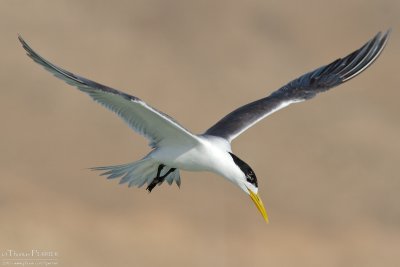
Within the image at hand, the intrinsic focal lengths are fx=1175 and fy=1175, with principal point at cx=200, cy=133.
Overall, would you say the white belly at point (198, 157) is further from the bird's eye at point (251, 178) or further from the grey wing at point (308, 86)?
the grey wing at point (308, 86)

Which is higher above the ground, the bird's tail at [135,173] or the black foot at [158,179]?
the bird's tail at [135,173]

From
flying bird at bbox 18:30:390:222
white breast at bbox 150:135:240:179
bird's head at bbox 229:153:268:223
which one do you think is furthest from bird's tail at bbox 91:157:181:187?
bird's head at bbox 229:153:268:223

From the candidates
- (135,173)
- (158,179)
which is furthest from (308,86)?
(135,173)

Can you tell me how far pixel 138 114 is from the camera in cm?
1086

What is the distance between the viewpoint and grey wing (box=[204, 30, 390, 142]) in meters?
12.2

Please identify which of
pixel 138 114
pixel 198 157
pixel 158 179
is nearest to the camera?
pixel 138 114

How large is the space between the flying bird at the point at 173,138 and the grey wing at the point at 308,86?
0.01 meters

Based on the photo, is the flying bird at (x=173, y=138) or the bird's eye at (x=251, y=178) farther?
the bird's eye at (x=251, y=178)

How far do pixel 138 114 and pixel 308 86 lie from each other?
2870mm

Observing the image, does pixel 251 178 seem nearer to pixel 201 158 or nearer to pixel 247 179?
pixel 247 179

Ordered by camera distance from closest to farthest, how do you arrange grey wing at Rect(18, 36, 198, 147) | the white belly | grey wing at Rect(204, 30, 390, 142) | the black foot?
1. grey wing at Rect(18, 36, 198, 147)
2. the white belly
3. the black foot
4. grey wing at Rect(204, 30, 390, 142)

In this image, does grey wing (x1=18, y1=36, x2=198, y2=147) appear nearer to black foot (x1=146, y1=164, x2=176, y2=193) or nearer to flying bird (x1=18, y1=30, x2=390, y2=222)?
flying bird (x1=18, y1=30, x2=390, y2=222)

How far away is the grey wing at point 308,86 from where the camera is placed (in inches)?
480

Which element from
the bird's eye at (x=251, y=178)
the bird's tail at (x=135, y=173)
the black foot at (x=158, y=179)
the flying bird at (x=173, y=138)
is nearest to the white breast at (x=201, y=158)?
the flying bird at (x=173, y=138)
